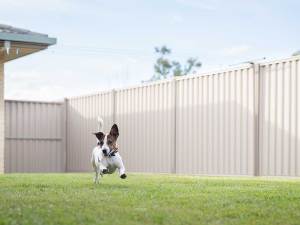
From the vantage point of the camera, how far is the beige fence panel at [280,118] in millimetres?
14773

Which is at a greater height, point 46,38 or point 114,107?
point 46,38

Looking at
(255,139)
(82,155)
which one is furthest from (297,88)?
(82,155)

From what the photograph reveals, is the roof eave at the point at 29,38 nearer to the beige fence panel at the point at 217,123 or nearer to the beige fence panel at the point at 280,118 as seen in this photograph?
the beige fence panel at the point at 217,123

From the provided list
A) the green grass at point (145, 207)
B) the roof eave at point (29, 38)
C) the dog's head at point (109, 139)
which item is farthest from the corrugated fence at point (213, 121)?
the green grass at point (145, 207)

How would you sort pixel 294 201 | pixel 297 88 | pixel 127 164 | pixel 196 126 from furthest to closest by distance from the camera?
pixel 127 164 < pixel 196 126 < pixel 297 88 < pixel 294 201

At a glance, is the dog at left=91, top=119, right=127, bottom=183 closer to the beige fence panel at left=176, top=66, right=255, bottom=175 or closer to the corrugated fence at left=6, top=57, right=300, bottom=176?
the corrugated fence at left=6, top=57, right=300, bottom=176

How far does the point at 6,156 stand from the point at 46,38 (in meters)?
8.58

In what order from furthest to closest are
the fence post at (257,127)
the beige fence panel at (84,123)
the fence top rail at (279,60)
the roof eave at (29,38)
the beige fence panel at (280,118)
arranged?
the beige fence panel at (84,123) < the fence post at (257,127) < the roof eave at (29,38) < the fence top rail at (279,60) < the beige fence panel at (280,118)

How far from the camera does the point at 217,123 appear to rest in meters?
17.4

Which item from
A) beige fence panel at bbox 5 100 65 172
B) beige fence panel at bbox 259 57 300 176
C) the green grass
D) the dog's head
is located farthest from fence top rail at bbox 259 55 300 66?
beige fence panel at bbox 5 100 65 172

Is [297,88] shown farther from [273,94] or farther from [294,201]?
[294,201]

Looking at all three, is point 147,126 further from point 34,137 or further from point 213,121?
point 34,137

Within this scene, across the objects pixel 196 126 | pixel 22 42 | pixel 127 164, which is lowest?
pixel 127 164

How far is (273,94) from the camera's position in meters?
15.5
